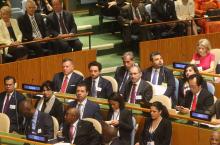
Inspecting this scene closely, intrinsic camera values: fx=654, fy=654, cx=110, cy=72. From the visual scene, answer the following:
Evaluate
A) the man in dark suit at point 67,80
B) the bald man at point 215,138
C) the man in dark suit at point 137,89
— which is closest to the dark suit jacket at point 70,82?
the man in dark suit at point 67,80

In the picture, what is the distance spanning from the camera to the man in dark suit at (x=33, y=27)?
1180 centimetres

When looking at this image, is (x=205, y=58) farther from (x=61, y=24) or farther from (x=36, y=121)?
(x=36, y=121)

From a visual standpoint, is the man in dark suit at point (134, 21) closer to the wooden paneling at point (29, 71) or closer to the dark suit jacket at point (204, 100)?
the wooden paneling at point (29, 71)

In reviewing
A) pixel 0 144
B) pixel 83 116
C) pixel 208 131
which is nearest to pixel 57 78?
pixel 83 116

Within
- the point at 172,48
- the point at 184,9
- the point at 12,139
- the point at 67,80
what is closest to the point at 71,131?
the point at 12,139

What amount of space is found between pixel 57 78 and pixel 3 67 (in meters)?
0.99

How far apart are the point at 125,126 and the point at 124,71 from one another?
2.24m

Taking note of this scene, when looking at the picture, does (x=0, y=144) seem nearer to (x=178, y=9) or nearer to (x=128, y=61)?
(x=128, y=61)

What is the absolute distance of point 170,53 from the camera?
1289cm

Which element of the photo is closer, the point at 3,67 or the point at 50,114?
the point at 50,114

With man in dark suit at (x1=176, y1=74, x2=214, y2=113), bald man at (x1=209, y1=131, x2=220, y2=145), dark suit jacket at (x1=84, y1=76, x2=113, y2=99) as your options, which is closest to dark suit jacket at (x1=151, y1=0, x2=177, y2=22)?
dark suit jacket at (x1=84, y1=76, x2=113, y2=99)

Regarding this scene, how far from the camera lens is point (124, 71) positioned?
1077 cm

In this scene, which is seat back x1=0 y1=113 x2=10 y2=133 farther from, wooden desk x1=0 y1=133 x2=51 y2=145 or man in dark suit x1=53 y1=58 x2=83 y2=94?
man in dark suit x1=53 y1=58 x2=83 y2=94

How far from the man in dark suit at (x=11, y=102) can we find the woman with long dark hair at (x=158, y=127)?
234 centimetres
